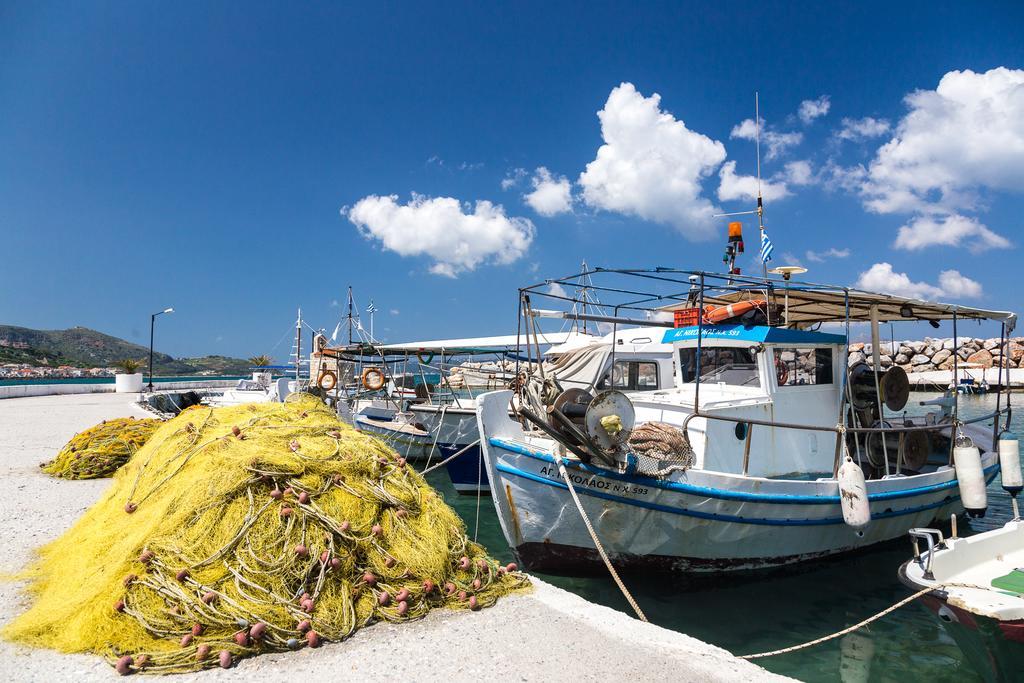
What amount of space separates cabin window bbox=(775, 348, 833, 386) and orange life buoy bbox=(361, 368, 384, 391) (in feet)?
41.4

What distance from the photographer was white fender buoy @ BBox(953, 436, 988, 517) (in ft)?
24.7

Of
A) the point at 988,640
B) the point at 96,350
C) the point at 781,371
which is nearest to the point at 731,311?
the point at 781,371

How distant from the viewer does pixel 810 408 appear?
8.56 meters

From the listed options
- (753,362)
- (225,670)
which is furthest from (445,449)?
(225,670)

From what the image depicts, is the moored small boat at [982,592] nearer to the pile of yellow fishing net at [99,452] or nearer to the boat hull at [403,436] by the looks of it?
the pile of yellow fishing net at [99,452]

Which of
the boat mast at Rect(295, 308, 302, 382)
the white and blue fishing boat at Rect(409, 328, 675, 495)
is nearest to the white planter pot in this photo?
the boat mast at Rect(295, 308, 302, 382)

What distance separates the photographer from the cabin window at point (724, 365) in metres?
8.33

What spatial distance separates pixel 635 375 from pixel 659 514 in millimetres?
5108

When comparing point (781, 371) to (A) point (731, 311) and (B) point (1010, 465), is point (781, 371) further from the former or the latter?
(B) point (1010, 465)

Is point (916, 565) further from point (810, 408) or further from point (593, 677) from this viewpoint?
point (593, 677)

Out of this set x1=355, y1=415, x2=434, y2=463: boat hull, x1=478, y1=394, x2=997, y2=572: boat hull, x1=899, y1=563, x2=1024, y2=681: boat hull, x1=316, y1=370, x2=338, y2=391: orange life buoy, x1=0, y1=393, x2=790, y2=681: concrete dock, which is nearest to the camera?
x1=0, y1=393, x2=790, y2=681: concrete dock

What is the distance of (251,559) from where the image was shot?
4.02 meters

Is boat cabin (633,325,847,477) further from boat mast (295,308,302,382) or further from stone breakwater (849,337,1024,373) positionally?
stone breakwater (849,337,1024,373)

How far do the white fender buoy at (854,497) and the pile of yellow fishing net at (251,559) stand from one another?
146 inches
